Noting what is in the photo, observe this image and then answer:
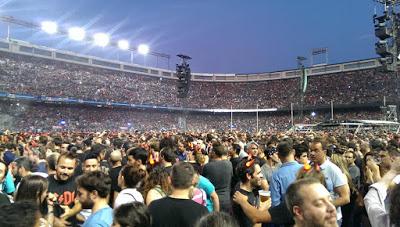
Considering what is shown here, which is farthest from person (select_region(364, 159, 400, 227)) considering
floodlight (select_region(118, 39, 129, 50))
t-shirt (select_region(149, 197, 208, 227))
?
floodlight (select_region(118, 39, 129, 50))

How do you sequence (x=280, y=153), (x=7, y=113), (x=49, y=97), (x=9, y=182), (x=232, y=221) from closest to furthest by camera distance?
(x=232, y=221) < (x=280, y=153) < (x=9, y=182) < (x=7, y=113) < (x=49, y=97)

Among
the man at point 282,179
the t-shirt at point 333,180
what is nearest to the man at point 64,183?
the man at point 282,179

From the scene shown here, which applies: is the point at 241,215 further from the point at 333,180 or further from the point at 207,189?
the point at 333,180

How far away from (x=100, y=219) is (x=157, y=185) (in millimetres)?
1107

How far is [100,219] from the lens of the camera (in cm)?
322

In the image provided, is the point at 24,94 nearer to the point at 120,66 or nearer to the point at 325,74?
the point at 120,66

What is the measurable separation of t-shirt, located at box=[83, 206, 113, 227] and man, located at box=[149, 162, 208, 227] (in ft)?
1.30

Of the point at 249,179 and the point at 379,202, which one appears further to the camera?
the point at 249,179

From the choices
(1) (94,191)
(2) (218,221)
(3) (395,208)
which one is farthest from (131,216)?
(3) (395,208)

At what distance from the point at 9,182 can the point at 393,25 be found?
75.8ft

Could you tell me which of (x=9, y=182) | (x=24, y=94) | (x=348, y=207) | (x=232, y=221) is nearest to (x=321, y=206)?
(x=232, y=221)

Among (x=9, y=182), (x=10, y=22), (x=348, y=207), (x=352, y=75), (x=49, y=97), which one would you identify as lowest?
(x=348, y=207)

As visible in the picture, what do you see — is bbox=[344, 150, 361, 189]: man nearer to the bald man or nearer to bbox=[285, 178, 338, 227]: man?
the bald man

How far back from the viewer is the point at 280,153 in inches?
202
